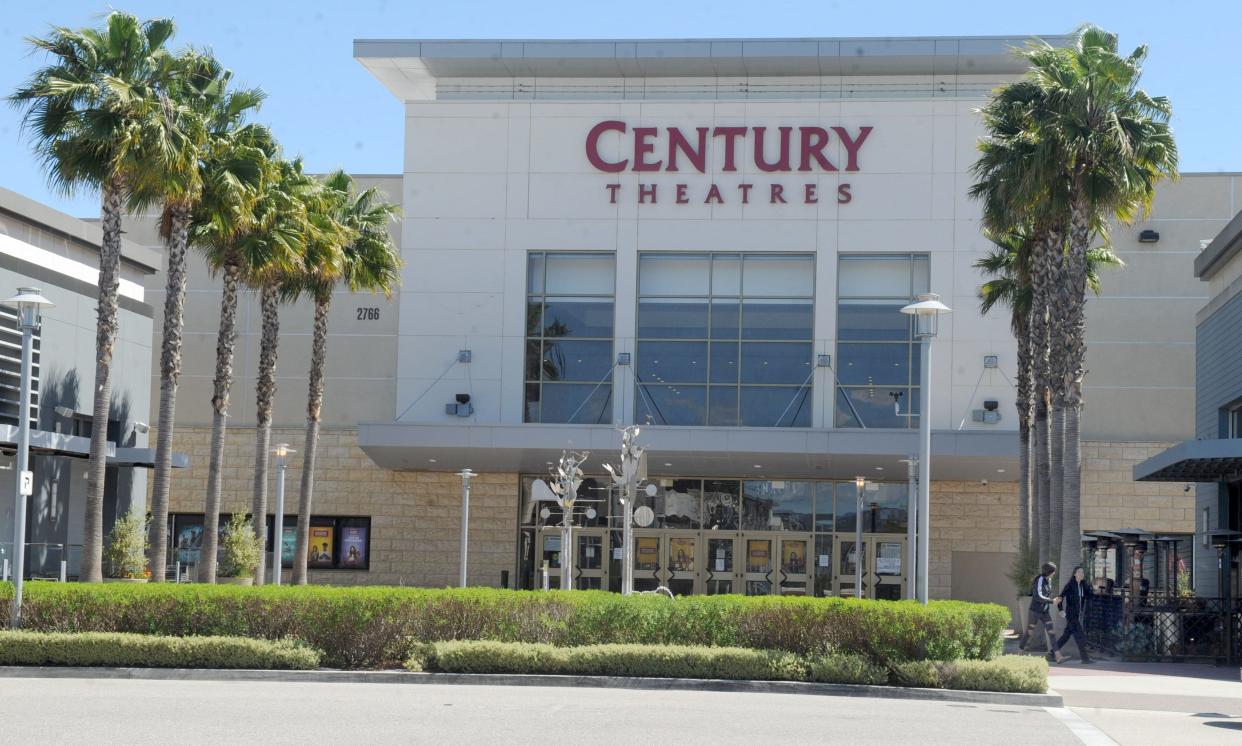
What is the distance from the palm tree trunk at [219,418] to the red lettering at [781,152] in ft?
55.3

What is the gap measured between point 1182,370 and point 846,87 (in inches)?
497

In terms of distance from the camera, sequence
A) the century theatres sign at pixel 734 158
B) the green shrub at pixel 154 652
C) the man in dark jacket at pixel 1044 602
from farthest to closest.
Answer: the century theatres sign at pixel 734 158, the man in dark jacket at pixel 1044 602, the green shrub at pixel 154 652

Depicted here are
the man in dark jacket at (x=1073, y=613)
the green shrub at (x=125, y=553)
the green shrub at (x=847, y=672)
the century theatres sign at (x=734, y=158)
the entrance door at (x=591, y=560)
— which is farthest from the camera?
the entrance door at (x=591, y=560)

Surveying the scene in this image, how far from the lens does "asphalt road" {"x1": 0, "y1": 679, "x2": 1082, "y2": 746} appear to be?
1366 cm

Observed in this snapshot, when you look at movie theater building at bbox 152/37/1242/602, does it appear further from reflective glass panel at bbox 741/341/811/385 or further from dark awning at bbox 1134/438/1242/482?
dark awning at bbox 1134/438/1242/482

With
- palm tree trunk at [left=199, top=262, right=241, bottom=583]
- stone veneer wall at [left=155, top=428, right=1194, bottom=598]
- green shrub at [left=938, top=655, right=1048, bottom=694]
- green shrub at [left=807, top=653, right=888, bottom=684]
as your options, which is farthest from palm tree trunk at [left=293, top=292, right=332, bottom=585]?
green shrub at [left=938, top=655, right=1048, bottom=694]

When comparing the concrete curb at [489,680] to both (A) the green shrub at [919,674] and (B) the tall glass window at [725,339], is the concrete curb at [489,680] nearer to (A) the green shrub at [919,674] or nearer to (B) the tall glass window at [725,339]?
(A) the green shrub at [919,674]

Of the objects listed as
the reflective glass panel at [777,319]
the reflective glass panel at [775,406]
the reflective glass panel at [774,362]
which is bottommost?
the reflective glass panel at [775,406]

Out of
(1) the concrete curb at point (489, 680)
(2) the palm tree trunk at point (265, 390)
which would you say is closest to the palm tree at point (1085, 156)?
(1) the concrete curb at point (489, 680)

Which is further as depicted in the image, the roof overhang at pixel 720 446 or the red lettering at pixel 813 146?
the red lettering at pixel 813 146

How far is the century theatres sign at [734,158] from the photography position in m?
43.7

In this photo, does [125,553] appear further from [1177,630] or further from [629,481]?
[1177,630]

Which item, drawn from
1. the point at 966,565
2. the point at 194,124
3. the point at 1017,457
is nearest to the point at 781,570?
the point at 966,565

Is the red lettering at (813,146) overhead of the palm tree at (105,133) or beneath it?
overhead
